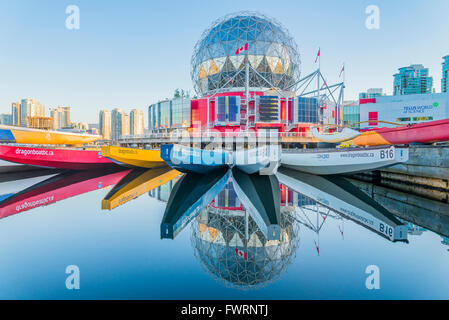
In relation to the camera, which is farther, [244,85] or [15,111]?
[15,111]

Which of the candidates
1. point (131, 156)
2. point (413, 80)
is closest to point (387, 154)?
point (131, 156)

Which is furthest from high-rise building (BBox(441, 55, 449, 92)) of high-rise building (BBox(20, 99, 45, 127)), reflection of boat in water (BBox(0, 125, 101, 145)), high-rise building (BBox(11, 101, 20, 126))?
high-rise building (BBox(11, 101, 20, 126))

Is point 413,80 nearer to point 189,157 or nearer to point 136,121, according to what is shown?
point 136,121

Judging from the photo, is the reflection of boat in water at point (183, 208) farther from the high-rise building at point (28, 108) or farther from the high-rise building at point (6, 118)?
the high-rise building at point (6, 118)

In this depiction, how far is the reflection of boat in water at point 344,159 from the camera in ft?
25.0

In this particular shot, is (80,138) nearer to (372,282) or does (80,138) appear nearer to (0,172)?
(0,172)

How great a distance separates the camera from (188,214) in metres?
5.63

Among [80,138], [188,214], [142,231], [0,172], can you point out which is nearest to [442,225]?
[188,214]

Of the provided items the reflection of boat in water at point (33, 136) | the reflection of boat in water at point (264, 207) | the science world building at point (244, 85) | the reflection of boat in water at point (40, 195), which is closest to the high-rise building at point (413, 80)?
the science world building at point (244, 85)

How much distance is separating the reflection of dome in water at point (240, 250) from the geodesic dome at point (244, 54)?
27.7 meters

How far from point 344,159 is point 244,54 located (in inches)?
1025

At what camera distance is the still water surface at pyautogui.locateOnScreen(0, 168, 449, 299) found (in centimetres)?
282

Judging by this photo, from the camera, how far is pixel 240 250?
391cm
